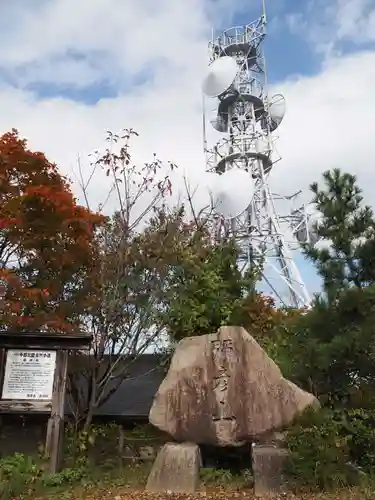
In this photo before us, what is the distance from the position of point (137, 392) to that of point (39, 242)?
650 centimetres

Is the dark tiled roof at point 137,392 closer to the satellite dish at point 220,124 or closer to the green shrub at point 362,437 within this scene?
the green shrub at point 362,437

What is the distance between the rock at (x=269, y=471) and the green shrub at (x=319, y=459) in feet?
0.38

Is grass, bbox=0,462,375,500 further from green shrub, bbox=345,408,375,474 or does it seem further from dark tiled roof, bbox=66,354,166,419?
dark tiled roof, bbox=66,354,166,419

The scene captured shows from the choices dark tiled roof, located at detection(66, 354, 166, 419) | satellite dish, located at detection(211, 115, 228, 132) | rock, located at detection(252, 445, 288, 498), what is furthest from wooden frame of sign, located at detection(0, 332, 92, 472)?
satellite dish, located at detection(211, 115, 228, 132)

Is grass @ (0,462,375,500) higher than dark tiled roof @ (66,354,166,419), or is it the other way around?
dark tiled roof @ (66,354,166,419)

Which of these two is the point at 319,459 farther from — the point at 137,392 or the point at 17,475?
the point at 137,392

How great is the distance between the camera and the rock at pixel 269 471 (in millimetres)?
7371

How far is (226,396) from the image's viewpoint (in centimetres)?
824

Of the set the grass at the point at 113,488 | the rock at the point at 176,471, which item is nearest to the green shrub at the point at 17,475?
the grass at the point at 113,488

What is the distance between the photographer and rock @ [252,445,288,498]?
24.2 feet

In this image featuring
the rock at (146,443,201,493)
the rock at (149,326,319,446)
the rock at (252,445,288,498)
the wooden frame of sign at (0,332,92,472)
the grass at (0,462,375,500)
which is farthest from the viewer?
the wooden frame of sign at (0,332,92,472)

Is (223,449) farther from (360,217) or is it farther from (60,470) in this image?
(360,217)

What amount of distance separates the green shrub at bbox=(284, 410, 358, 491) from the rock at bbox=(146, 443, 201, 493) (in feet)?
4.52

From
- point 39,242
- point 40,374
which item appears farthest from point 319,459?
point 39,242
